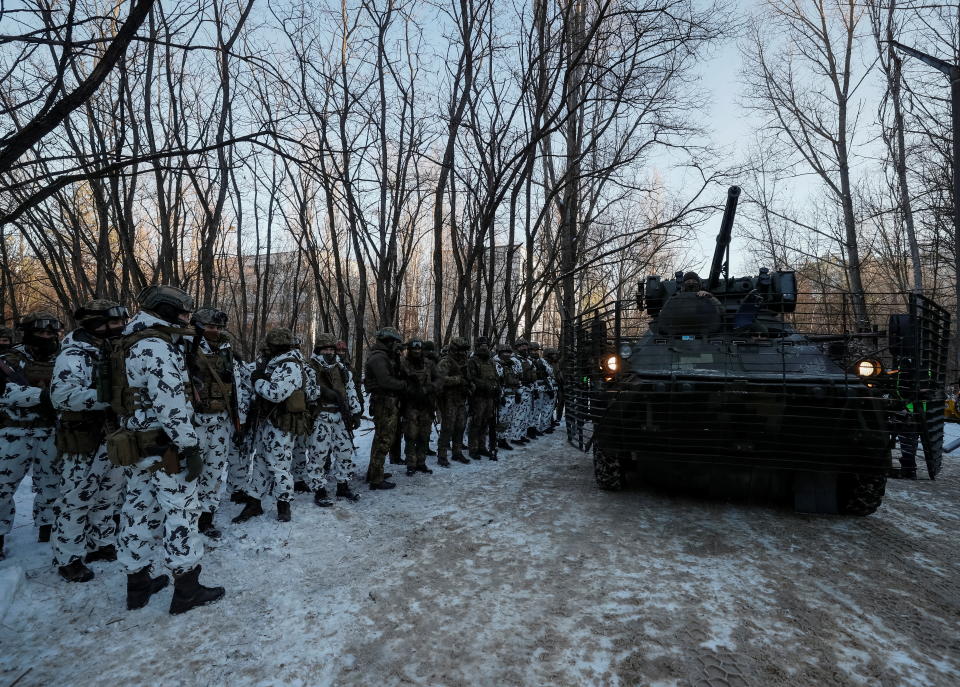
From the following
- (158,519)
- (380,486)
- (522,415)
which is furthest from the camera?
(522,415)

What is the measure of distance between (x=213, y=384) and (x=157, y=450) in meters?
0.94

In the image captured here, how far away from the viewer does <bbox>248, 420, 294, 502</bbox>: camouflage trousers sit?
445cm

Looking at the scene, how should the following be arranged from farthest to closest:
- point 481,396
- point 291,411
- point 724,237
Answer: point 481,396, point 724,237, point 291,411

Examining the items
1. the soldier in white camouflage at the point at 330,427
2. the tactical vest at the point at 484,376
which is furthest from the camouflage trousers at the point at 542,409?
the soldier in white camouflage at the point at 330,427

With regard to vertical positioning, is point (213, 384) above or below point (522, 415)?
above

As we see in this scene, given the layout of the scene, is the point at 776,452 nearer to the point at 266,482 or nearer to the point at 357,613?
the point at 357,613

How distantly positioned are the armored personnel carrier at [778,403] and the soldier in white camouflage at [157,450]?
10.1 feet

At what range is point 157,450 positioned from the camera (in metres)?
2.87

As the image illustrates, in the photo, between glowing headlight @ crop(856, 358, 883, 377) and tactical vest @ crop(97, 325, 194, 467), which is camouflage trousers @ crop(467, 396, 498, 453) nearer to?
glowing headlight @ crop(856, 358, 883, 377)

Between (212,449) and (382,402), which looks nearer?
(212,449)

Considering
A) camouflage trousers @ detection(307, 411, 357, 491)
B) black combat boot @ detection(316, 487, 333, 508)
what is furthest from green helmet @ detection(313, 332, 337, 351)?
black combat boot @ detection(316, 487, 333, 508)

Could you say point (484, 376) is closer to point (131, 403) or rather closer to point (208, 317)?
point (208, 317)

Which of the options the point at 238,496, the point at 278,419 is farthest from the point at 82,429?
the point at 238,496

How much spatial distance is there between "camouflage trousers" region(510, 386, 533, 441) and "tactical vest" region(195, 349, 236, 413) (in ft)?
18.7
